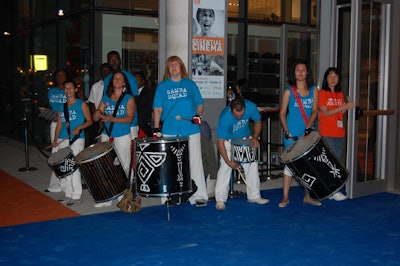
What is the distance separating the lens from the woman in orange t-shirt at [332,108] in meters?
6.40

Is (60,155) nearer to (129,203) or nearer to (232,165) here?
(129,203)

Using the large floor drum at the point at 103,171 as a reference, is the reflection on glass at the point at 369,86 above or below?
above

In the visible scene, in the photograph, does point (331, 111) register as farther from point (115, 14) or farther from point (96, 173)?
point (115, 14)

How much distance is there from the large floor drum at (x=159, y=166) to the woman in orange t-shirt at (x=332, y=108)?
1953mm

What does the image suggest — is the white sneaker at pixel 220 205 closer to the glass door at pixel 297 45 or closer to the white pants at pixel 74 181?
the white pants at pixel 74 181

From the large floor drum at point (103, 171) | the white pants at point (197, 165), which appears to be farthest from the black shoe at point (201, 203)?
the large floor drum at point (103, 171)

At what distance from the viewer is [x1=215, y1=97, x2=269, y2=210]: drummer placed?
613 cm

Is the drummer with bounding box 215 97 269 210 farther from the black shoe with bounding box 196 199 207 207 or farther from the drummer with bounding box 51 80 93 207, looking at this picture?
the drummer with bounding box 51 80 93 207

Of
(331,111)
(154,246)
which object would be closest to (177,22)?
(331,111)

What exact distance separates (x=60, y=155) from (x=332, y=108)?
129 inches

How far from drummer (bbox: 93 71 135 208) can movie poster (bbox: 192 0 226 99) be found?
1.01 m

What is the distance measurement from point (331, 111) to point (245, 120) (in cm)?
103

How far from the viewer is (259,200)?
6469 mm

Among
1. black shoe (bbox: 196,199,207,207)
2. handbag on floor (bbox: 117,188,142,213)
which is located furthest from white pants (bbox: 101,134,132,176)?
black shoe (bbox: 196,199,207,207)
